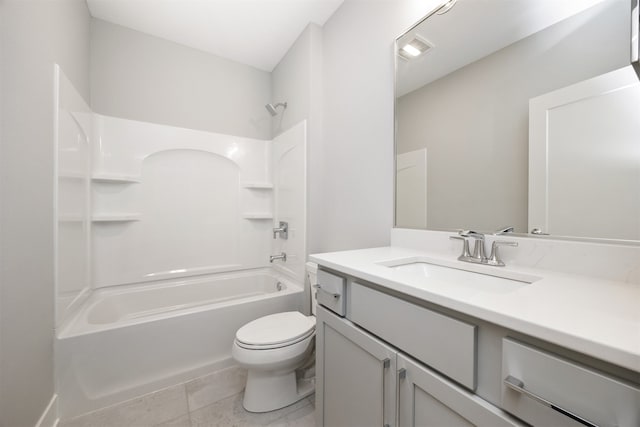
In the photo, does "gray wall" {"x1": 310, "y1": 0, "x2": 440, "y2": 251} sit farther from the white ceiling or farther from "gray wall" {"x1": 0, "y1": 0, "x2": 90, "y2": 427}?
"gray wall" {"x1": 0, "y1": 0, "x2": 90, "y2": 427}

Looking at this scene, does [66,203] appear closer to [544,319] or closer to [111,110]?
[111,110]

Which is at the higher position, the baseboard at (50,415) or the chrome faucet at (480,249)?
the chrome faucet at (480,249)

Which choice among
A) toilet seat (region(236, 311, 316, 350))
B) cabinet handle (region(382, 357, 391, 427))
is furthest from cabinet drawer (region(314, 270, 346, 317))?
toilet seat (region(236, 311, 316, 350))

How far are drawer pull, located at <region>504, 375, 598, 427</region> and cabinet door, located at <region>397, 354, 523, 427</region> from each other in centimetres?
9

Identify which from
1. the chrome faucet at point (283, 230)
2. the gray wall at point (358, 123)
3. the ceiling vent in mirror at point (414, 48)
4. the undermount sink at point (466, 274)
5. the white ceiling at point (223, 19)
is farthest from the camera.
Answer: the chrome faucet at point (283, 230)

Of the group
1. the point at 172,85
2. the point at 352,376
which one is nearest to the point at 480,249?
the point at 352,376

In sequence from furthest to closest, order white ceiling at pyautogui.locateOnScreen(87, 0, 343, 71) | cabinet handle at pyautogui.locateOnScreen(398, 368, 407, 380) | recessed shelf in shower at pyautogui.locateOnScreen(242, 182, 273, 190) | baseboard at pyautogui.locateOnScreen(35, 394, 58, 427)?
recessed shelf in shower at pyautogui.locateOnScreen(242, 182, 273, 190) → white ceiling at pyautogui.locateOnScreen(87, 0, 343, 71) → baseboard at pyautogui.locateOnScreen(35, 394, 58, 427) → cabinet handle at pyautogui.locateOnScreen(398, 368, 407, 380)

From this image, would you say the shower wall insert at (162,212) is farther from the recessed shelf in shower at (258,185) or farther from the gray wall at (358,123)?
the gray wall at (358,123)

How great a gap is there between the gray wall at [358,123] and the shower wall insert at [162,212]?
27 cm

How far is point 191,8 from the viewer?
6.15 ft

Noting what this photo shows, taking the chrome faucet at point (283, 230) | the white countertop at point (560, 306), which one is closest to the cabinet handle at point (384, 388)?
the white countertop at point (560, 306)

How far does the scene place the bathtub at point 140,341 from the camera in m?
1.37

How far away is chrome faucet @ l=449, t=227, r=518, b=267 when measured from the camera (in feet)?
3.13

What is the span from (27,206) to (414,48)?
2.00m
